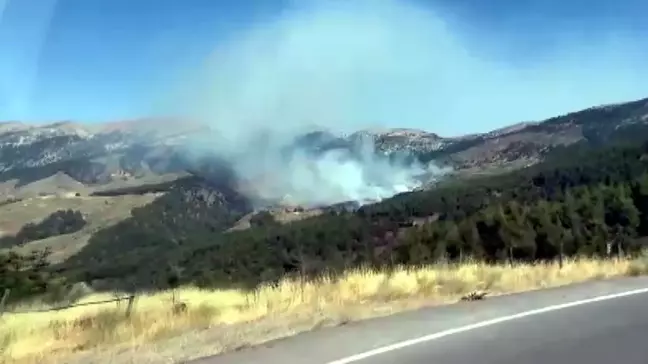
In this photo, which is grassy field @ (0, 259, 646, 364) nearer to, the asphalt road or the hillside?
the asphalt road

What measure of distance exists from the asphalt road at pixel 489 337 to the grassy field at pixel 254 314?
67 cm

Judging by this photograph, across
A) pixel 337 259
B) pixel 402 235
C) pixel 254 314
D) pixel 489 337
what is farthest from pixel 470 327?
pixel 402 235

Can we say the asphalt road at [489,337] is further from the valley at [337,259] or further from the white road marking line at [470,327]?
the valley at [337,259]

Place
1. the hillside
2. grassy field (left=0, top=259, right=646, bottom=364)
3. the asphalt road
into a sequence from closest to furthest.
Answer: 1. the asphalt road
2. grassy field (left=0, top=259, right=646, bottom=364)
3. the hillside

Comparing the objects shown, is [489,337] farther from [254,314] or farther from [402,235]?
[402,235]

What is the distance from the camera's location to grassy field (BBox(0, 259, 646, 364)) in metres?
9.08

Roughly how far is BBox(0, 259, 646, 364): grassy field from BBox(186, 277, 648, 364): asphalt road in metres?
0.67

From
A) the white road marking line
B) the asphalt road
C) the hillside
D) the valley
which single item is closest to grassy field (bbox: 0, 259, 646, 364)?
the valley

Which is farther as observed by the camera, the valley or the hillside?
the hillside

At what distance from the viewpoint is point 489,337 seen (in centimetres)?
890

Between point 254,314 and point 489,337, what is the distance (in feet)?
13.1

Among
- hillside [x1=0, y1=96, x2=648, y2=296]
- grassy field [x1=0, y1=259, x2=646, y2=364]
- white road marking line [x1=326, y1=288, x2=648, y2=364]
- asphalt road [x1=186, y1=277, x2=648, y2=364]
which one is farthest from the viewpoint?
hillside [x1=0, y1=96, x2=648, y2=296]

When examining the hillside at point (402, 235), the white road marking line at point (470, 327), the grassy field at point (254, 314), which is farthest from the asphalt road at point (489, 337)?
the hillside at point (402, 235)

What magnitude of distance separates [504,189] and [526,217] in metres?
103
